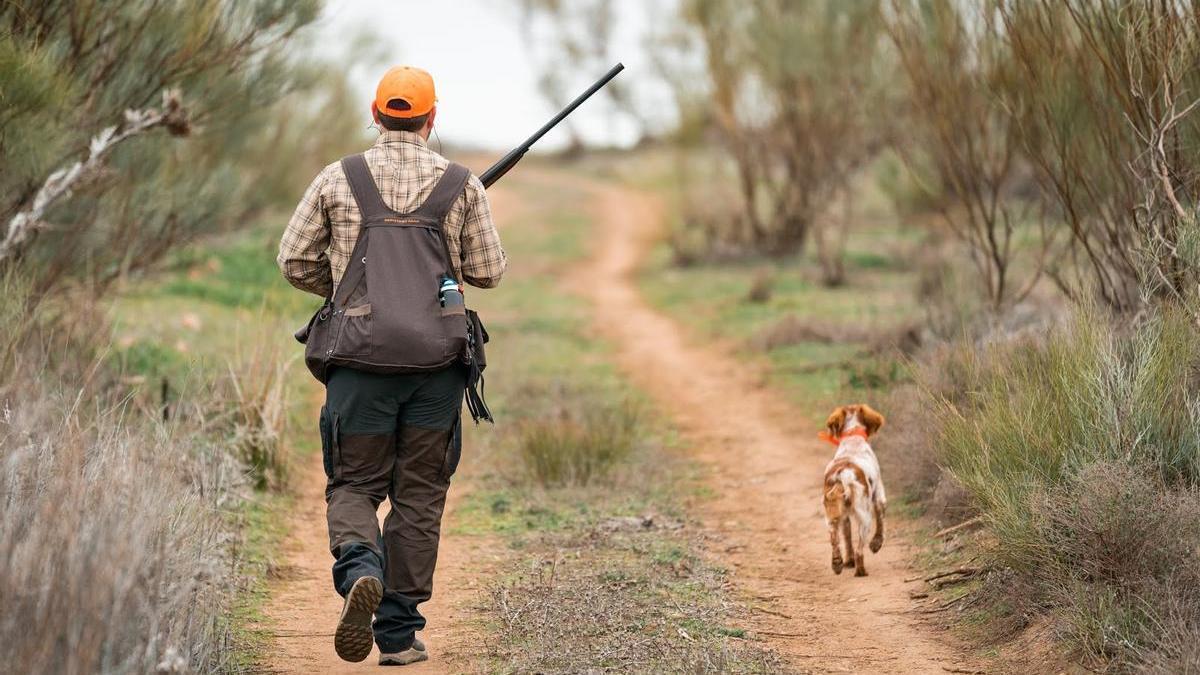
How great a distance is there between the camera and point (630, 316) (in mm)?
17906

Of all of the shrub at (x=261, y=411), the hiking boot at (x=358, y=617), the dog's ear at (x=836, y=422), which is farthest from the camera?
the shrub at (x=261, y=411)

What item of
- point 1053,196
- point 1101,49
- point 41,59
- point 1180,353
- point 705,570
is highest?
point 41,59

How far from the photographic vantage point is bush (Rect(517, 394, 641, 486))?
865 centimetres

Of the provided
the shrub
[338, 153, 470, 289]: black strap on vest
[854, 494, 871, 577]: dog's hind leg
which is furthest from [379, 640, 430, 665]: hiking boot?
the shrub

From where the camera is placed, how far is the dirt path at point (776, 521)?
18.2 ft

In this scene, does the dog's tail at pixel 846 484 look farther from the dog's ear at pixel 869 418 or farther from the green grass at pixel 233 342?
the green grass at pixel 233 342

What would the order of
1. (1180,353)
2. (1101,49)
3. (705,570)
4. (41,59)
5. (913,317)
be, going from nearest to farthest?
(1180,353)
(705,570)
(41,59)
(1101,49)
(913,317)

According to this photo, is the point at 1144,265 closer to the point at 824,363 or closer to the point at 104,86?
the point at 824,363

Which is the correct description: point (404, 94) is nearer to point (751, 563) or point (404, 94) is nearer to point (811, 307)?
point (751, 563)

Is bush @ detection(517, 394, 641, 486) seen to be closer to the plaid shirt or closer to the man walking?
the man walking

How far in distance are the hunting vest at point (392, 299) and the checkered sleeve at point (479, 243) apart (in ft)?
0.37

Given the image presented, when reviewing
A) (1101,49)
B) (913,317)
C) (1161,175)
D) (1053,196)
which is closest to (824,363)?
(913,317)

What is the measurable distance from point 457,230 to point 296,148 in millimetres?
16938

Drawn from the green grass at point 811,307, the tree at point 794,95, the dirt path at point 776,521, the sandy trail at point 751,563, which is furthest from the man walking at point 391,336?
the tree at point 794,95
